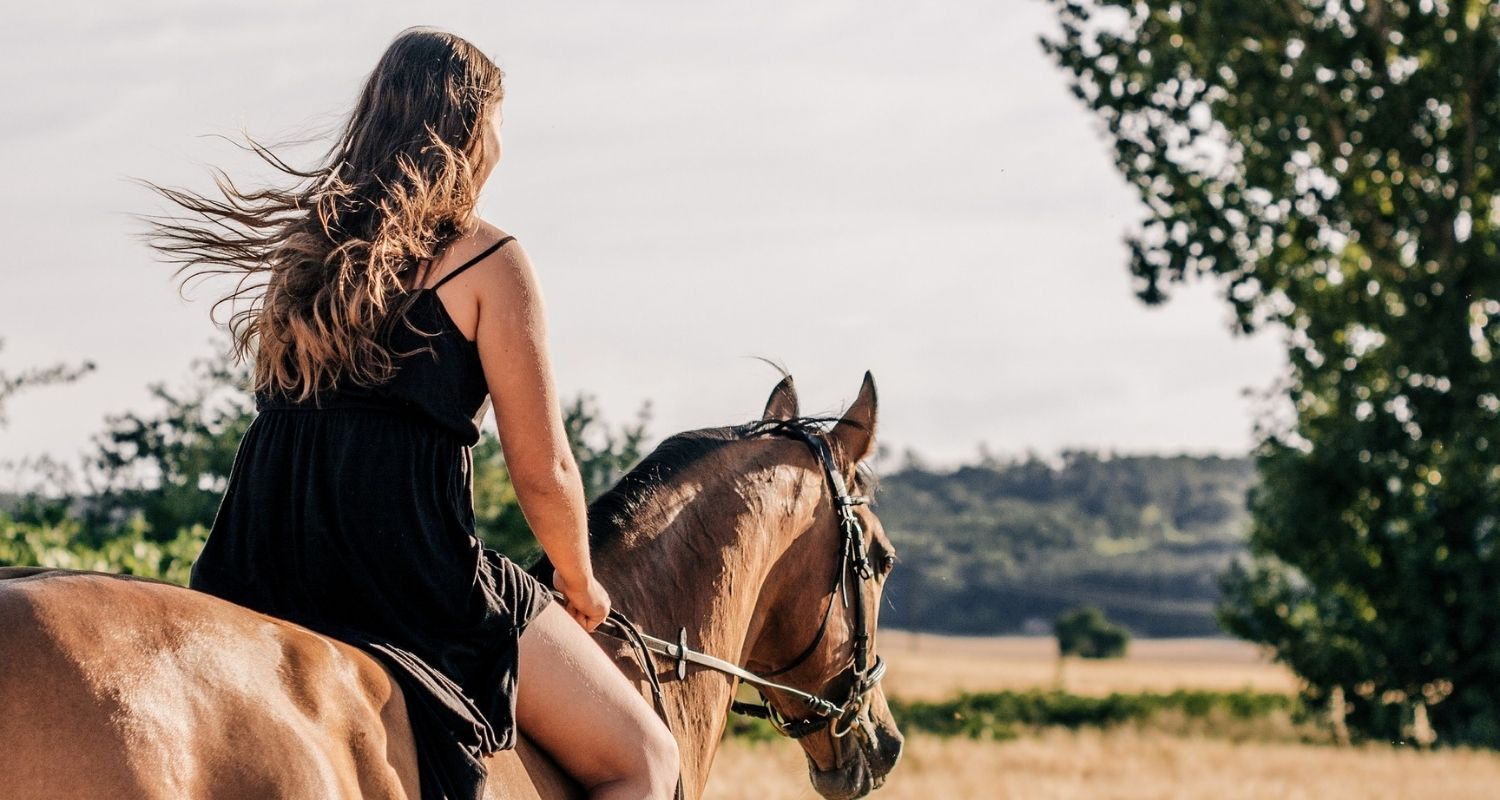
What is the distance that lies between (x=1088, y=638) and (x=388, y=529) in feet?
269

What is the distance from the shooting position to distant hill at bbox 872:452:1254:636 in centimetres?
12275

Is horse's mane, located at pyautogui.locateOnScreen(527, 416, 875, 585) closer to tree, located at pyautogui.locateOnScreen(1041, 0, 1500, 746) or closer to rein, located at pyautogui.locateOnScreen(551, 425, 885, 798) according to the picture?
rein, located at pyautogui.locateOnScreen(551, 425, 885, 798)

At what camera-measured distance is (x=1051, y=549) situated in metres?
132

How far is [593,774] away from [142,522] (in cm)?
682

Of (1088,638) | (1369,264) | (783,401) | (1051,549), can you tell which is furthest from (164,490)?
(1051,549)

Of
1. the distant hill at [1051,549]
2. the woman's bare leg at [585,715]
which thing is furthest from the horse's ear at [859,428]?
the distant hill at [1051,549]

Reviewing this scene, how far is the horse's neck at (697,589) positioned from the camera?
411 centimetres

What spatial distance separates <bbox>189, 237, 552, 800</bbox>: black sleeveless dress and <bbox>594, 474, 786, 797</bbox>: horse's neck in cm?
88

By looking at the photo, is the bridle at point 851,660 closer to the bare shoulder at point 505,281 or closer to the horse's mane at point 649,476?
the horse's mane at point 649,476

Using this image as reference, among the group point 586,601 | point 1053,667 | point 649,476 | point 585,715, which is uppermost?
point 649,476

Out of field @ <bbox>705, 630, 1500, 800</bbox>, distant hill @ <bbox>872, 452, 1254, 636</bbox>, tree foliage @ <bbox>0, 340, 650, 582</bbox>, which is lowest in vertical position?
distant hill @ <bbox>872, 452, 1254, 636</bbox>

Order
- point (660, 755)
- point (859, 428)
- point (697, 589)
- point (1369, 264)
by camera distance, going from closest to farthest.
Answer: point (660, 755) < point (697, 589) < point (859, 428) < point (1369, 264)

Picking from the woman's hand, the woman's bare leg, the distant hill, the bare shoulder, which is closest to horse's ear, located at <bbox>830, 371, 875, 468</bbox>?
the woman's hand

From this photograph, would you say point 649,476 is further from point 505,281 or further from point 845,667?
point 505,281
